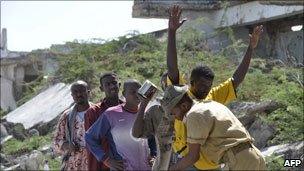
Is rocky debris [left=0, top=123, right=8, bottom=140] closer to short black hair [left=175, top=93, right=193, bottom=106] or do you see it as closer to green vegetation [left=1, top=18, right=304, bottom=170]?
green vegetation [left=1, top=18, right=304, bottom=170]

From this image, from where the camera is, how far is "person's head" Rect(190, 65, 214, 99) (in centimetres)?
410

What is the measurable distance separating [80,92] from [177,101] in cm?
237

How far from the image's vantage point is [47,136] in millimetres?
14477

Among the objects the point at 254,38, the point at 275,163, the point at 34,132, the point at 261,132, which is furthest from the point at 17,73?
the point at 254,38

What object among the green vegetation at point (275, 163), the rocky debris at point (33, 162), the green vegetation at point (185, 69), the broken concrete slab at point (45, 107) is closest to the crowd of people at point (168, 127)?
the green vegetation at point (275, 163)

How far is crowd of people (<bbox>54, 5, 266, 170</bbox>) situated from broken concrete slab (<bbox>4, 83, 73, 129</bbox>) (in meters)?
8.98

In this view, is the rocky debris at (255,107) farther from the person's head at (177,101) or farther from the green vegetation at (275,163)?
the person's head at (177,101)

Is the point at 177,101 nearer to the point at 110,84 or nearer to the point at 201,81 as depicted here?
the point at 201,81

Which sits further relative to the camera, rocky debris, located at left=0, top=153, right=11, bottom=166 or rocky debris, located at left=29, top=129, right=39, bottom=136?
rocky debris, located at left=29, top=129, right=39, bottom=136

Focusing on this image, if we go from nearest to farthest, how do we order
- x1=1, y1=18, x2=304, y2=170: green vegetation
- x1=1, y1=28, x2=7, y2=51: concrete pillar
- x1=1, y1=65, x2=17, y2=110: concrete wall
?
x1=1, y1=18, x2=304, y2=170: green vegetation
x1=1, y1=65, x2=17, y2=110: concrete wall
x1=1, y1=28, x2=7, y2=51: concrete pillar

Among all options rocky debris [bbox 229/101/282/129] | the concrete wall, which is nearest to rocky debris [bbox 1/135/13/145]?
the concrete wall

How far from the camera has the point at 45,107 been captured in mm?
16266

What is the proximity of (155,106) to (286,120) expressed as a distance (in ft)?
17.1

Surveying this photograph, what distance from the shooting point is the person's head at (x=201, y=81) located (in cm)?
410
